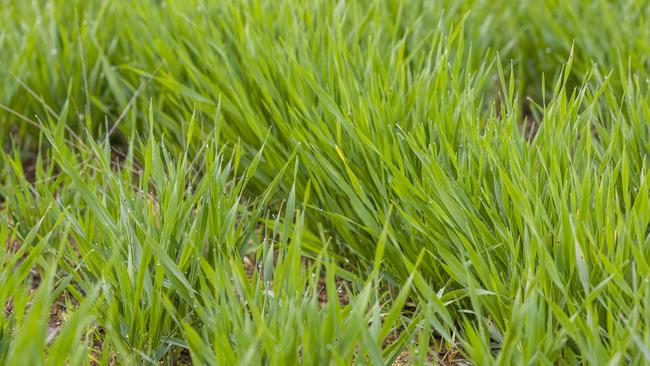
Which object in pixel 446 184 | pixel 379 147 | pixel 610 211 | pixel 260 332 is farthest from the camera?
pixel 379 147

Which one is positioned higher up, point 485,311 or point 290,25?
point 290,25

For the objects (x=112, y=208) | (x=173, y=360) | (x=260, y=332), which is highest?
(x=260, y=332)

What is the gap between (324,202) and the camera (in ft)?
5.45

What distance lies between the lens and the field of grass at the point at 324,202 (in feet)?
3.85

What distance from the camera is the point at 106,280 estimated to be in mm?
1340

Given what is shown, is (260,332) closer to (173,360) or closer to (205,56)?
(173,360)

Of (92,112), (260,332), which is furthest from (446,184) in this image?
(92,112)

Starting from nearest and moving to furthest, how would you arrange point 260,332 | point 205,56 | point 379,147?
1. point 260,332
2. point 379,147
3. point 205,56

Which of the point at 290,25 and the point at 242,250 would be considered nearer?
the point at 242,250

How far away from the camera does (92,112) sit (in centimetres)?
223

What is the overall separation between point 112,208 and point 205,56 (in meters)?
0.54

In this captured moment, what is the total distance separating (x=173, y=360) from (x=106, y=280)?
0.19m

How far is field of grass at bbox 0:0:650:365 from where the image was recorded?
46.2 inches

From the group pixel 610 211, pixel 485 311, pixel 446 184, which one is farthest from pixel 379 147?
pixel 610 211
